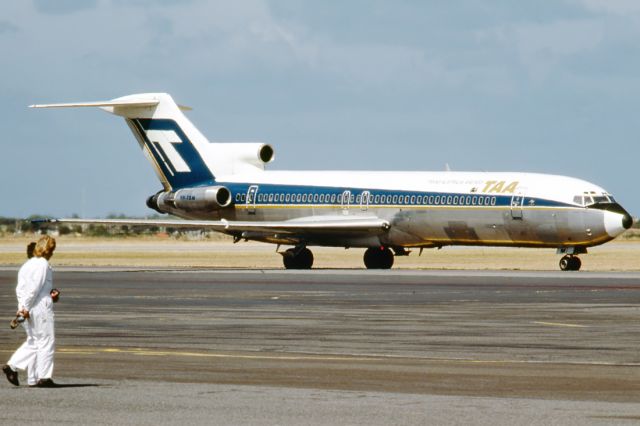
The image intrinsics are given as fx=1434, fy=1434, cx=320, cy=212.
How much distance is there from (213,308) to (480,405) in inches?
677

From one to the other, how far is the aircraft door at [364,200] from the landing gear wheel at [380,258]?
2.29 metres

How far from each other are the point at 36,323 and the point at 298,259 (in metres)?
41.3

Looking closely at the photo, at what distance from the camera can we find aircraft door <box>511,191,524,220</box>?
51.5 m

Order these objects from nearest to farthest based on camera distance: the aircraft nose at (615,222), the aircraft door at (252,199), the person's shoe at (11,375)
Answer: the person's shoe at (11,375) → the aircraft nose at (615,222) → the aircraft door at (252,199)

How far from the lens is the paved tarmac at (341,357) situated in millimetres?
14445

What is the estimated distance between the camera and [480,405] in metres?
14.8

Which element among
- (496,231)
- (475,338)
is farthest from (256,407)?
(496,231)

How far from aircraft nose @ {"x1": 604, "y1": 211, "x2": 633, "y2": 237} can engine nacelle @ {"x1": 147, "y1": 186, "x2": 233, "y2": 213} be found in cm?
1731

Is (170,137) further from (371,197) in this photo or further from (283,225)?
(371,197)

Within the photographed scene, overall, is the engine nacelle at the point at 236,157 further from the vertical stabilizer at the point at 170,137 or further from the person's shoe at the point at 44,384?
the person's shoe at the point at 44,384

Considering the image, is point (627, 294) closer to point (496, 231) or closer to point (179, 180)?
point (496, 231)

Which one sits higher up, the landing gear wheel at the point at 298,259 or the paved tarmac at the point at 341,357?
the landing gear wheel at the point at 298,259

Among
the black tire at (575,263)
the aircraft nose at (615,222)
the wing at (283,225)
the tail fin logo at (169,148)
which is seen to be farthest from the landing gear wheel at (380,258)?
the aircraft nose at (615,222)

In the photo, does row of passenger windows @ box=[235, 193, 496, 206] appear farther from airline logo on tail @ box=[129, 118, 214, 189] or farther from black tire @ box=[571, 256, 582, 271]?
black tire @ box=[571, 256, 582, 271]
